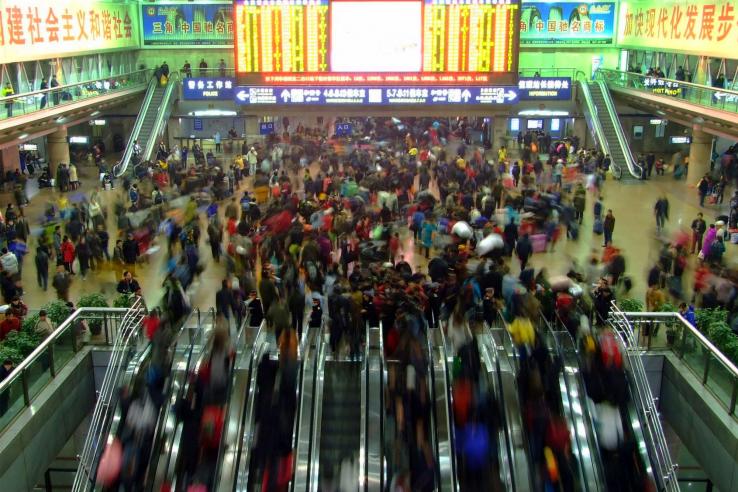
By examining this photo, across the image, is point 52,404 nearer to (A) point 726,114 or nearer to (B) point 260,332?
(B) point 260,332

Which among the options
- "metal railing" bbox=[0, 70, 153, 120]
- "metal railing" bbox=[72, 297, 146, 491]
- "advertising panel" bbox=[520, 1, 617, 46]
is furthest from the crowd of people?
"advertising panel" bbox=[520, 1, 617, 46]

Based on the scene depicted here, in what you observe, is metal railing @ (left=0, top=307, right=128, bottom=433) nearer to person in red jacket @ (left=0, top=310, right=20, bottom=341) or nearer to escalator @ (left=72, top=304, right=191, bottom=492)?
escalator @ (left=72, top=304, right=191, bottom=492)

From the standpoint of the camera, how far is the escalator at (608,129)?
29094mm

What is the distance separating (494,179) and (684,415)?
1257 cm

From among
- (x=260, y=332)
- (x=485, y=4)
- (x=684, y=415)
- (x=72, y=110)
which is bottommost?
(x=684, y=415)

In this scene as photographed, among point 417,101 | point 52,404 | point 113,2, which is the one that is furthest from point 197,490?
point 113,2

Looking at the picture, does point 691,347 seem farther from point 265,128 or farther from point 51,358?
point 265,128

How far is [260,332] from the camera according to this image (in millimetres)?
12305

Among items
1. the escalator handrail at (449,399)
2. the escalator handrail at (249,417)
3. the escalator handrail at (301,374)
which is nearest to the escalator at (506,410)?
the escalator handrail at (449,399)

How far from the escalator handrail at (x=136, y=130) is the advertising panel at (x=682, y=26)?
1931 cm

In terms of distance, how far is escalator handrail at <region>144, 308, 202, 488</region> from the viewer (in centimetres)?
1056

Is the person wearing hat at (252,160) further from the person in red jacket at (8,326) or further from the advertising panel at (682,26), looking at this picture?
the person in red jacket at (8,326)

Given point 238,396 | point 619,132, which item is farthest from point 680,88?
point 238,396

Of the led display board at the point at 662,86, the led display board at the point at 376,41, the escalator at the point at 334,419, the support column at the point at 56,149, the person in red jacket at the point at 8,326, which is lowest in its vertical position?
the escalator at the point at 334,419
